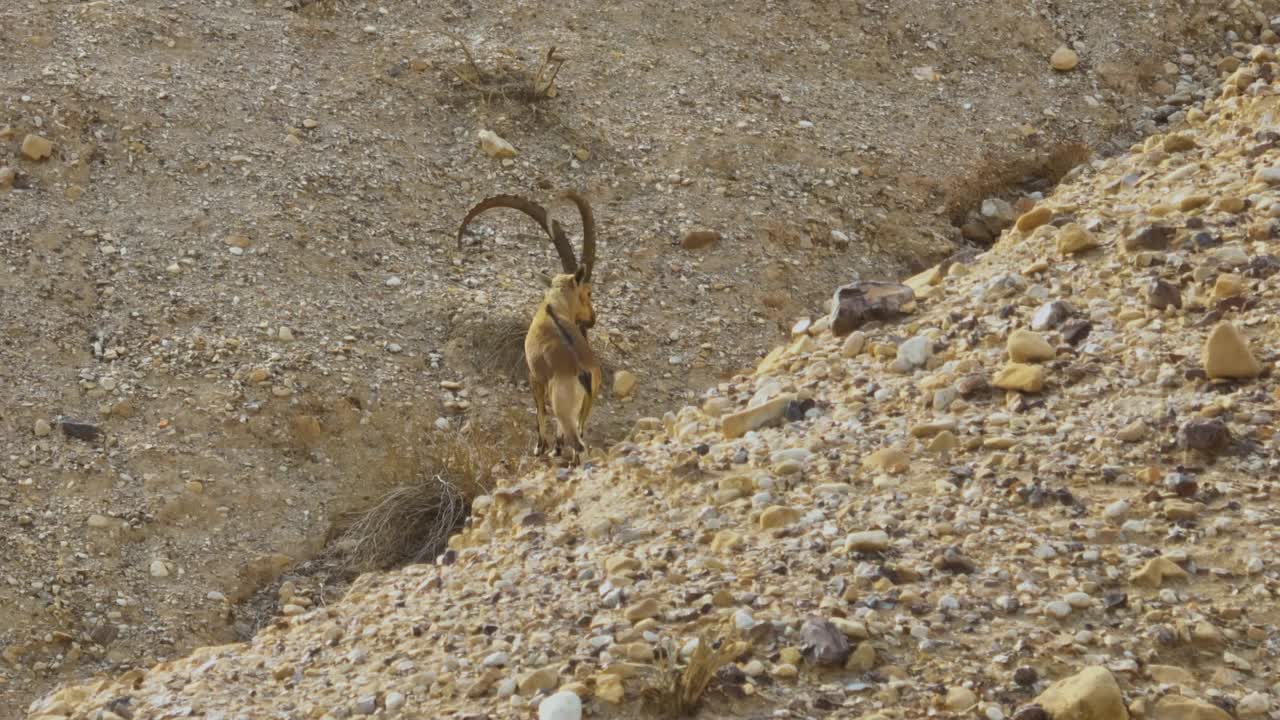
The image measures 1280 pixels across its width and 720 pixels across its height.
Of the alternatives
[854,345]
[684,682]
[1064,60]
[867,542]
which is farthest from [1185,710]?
[1064,60]

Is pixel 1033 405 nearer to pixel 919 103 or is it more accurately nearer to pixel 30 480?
pixel 30 480

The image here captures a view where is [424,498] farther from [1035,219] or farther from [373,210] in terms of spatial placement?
[1035,219]

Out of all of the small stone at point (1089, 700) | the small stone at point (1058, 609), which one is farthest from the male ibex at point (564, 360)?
the small stone at point (1089, 700)

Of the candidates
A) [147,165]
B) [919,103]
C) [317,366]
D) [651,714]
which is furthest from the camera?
[919,103]

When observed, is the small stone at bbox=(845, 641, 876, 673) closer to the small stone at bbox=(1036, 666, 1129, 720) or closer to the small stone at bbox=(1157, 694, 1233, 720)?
the small stone at bbox=(1036, 666, 1129, 720)

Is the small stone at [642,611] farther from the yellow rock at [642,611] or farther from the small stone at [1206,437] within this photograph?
the small stone at [1206,437]

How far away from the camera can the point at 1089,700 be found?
12.0 feet

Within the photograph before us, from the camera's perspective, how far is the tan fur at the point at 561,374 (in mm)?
6746

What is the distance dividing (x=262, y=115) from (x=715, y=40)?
9.94 ft

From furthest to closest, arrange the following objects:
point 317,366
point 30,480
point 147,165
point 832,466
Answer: point 147,165, point 317,366, point 30,480, point 832,466

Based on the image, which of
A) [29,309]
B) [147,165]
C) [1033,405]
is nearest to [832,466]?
[1033,405]

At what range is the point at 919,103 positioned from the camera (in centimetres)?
998

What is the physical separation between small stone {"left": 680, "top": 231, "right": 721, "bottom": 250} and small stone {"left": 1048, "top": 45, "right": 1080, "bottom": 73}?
10.0 ft

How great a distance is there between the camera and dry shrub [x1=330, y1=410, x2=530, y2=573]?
22.3 ft
